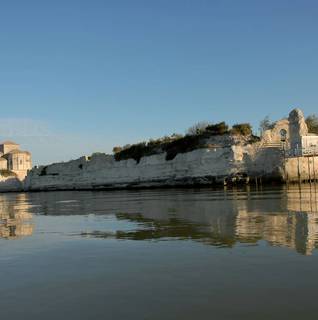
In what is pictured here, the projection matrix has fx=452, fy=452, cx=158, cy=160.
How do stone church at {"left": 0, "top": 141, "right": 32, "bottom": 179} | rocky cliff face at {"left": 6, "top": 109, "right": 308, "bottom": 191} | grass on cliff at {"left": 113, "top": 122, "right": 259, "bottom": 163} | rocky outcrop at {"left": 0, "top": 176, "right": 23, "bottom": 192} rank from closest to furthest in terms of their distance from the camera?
1. rocky cliff face at {"left": 6, "top": 109, "right": 308, "bottom": 191}
2. grass on cliff at {"left": 113, "top": 122, "right": 259, "bottom": 163}
3. rocky outcrop at {"left": 0, "top": 176, "right": 23, "bottom": 192}
4. stone church at {"left": 0, "top": 141, "right": 32, "bottom": 179}

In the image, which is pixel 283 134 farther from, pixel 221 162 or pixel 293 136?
pixel 221 162

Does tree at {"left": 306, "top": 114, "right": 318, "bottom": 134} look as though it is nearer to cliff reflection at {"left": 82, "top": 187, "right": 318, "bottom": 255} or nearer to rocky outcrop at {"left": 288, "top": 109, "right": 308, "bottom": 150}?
rocky outcrop at {"left": 288, "top": 109, "right": 308, "bottom": 150}

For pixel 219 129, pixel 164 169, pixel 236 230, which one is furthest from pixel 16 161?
pixel 236 230

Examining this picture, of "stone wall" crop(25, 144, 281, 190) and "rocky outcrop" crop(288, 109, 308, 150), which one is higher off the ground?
"rocky outcrop" crop(288, 109, 308, 150)

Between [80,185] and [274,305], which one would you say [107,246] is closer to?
[274,305]

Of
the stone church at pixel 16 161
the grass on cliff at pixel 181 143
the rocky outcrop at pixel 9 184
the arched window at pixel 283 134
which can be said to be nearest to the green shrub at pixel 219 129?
the grass on cliff at pixel 181 143

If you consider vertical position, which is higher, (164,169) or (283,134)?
(283,134)

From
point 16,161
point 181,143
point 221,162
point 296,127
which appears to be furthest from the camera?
point 16,161

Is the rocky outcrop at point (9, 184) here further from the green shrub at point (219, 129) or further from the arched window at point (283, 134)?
the arched window at point (283, 134)

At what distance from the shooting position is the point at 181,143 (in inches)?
2336

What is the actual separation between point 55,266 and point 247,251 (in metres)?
3.78

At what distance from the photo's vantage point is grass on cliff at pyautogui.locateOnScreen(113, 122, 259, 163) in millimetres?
54750

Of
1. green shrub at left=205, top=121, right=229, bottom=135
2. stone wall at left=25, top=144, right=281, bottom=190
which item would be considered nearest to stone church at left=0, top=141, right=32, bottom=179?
stone wall at left=25, top=144, right=281, bottom=190

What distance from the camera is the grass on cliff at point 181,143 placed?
54750mm
